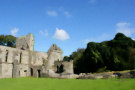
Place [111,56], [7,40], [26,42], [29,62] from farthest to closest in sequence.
→ [7,40] → [111,56] → [26,42] → [29,62]

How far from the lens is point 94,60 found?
36750 millimetres

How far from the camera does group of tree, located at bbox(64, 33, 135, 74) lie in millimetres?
34906

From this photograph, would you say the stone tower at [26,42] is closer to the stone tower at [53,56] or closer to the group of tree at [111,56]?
the stone tower at [53,56]

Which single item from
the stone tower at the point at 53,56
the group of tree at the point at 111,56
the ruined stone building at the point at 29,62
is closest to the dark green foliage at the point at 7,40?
the ruined stone building at the point at 29,62

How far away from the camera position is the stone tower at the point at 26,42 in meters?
35.6

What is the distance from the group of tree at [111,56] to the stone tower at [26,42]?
14.2 metres

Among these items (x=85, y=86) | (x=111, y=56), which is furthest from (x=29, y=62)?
(x=85, y=86)

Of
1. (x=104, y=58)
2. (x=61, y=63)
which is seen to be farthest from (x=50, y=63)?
(x=104, y=58)

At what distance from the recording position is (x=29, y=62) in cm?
3366

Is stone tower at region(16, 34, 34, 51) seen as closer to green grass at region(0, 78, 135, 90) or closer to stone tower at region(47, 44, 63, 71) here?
stone tower at region(47, 44, 63, 71)

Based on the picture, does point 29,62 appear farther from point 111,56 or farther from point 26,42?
point 111,56

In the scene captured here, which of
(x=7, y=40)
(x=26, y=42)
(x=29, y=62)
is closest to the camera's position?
(x=29, y=62)

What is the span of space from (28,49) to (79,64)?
15377 mm

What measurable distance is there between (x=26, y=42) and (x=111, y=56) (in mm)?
20369
